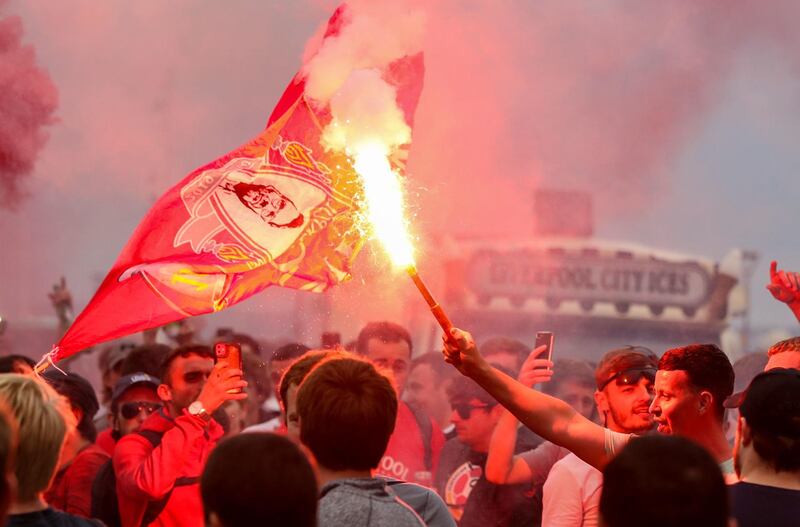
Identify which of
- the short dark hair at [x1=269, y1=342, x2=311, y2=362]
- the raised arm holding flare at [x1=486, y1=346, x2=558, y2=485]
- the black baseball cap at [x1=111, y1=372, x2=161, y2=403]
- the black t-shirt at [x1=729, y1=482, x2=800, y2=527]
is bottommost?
the black t-shirt at [x1=729, y1=482, x2=800, y2=527]

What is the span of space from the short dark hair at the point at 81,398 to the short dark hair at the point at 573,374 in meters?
2.59

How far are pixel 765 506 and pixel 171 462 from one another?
234 centimetres

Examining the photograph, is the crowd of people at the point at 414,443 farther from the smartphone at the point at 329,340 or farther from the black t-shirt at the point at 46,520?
the smartphone at the point at 329,340

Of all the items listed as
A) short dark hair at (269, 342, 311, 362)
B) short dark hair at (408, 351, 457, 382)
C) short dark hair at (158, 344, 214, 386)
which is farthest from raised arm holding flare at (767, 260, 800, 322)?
short dark hair at (408, 351, 457, 382)

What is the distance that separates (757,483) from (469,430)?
2852mm

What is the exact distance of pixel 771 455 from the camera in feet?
9.52

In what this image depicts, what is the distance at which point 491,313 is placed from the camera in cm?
1005

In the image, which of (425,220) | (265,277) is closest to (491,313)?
(425,220)

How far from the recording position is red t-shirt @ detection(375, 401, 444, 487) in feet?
18.8

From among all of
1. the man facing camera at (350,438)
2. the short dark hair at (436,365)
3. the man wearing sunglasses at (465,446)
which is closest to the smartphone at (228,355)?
the man wearing sunglasses at (465,446)

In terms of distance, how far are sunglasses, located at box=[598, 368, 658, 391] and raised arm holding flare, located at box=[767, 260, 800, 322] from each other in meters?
0.59

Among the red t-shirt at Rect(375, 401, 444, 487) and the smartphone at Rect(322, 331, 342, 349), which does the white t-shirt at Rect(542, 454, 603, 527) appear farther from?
the smartphone at Rect(322, 331, 342, 349)

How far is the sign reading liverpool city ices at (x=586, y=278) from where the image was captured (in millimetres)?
10086

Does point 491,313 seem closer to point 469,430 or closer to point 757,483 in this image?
point 469,430
